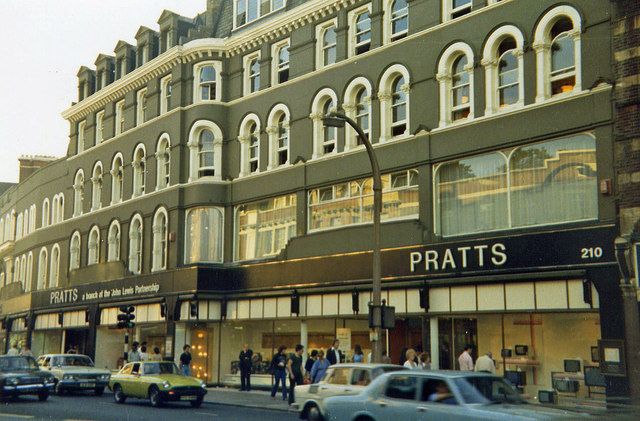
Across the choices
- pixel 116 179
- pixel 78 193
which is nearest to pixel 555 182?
pixel 116 179

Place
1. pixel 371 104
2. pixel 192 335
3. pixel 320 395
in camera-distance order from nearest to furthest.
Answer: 1. pixel 320 395
2. pixel 371 104
3. pixel 192 335

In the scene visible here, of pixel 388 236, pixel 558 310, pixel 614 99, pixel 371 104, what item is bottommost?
pixel 558 310

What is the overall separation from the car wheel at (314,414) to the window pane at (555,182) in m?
8.97

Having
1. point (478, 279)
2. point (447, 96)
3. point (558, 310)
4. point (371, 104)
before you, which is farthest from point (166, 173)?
point (558, 310)

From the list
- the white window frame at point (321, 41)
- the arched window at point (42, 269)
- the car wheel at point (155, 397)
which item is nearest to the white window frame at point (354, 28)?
the white window frame at point (321, 41)

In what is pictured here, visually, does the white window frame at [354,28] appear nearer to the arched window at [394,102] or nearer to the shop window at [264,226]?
the arched window at [394,102]

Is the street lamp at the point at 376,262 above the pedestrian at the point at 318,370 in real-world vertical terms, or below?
above

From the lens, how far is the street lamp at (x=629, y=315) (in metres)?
20.2

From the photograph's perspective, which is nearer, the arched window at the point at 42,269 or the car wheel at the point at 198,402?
the car wheel at the point at 198,402

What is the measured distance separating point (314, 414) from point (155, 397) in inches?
292

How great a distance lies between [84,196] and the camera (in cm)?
4606

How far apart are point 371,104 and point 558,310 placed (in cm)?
1036

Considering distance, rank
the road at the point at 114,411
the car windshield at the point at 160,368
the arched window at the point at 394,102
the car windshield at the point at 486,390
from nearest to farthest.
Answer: the car windshield at the point at 486,390
the road at the point at 114,411
the car windshield at the point at 160,368
the arched window at the point at 394,102

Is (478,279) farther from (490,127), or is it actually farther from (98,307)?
(98,307)
